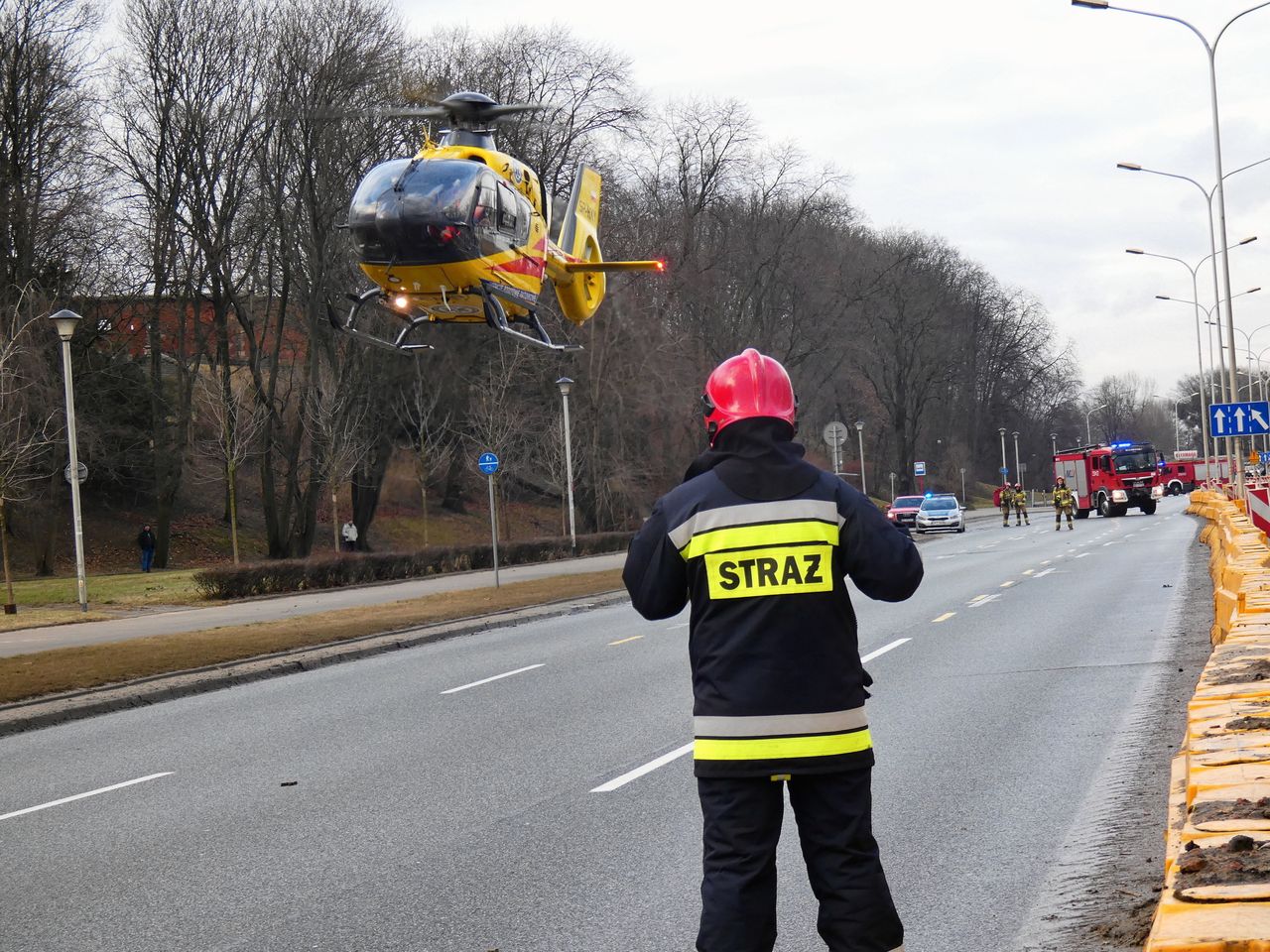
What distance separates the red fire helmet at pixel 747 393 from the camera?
4.35 metres

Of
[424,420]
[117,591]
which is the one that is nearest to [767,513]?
[117,591]

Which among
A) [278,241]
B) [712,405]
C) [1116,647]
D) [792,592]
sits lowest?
[1116,647]

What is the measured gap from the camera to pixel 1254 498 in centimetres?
2645

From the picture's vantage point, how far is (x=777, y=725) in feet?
13.3

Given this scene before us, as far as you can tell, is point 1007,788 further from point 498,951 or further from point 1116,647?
point 1116,647

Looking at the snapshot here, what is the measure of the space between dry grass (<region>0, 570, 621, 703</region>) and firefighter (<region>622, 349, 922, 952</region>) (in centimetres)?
1256

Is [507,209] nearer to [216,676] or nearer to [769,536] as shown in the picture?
[216,676]

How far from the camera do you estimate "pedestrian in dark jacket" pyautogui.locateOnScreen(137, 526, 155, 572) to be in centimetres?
4703

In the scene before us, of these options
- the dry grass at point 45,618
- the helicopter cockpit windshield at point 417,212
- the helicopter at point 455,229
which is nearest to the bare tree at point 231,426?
the dry grass at point 45,618

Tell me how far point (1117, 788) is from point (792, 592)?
4858 mm

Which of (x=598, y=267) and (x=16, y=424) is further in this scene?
(x=16, y=424)

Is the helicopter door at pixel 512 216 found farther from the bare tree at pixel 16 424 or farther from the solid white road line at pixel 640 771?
the bare tree at pixel 16 424

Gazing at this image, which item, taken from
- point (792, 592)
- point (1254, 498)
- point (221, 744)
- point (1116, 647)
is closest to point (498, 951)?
point (792, 592)

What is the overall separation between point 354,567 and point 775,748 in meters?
31.9
